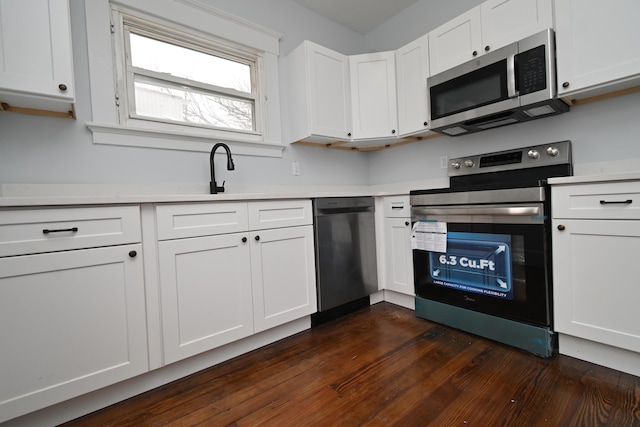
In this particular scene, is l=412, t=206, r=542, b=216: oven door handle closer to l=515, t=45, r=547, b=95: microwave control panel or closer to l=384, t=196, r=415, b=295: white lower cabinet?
l=384, t=196, r=415, b=295: white lower cabinet

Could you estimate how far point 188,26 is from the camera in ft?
6.57

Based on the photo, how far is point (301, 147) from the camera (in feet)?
8.59

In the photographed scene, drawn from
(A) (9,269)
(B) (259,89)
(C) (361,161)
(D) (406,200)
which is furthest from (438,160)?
(A) (9,269)

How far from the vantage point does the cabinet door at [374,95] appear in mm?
2570

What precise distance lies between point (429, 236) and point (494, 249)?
1.39 ft

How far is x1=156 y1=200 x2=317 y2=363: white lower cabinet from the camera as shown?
4.77 feet

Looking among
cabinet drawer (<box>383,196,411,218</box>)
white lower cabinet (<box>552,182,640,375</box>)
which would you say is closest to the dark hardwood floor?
white lower cabinet (<box>552,182,640,375</box>)

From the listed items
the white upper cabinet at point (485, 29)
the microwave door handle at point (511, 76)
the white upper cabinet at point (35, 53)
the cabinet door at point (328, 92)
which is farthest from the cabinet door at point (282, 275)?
the white upper cabinet at point (485, 29)

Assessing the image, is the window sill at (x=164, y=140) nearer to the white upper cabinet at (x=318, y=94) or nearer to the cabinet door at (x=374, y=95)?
the white upper cabinet at (x=318, y=94)

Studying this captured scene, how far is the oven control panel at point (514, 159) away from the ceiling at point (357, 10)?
1.61m

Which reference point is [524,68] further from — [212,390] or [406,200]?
[212,390]

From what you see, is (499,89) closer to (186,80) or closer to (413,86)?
(413,86)

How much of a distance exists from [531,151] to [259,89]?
210cm

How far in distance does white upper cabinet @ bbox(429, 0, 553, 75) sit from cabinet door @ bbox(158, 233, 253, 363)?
2.00 metres
